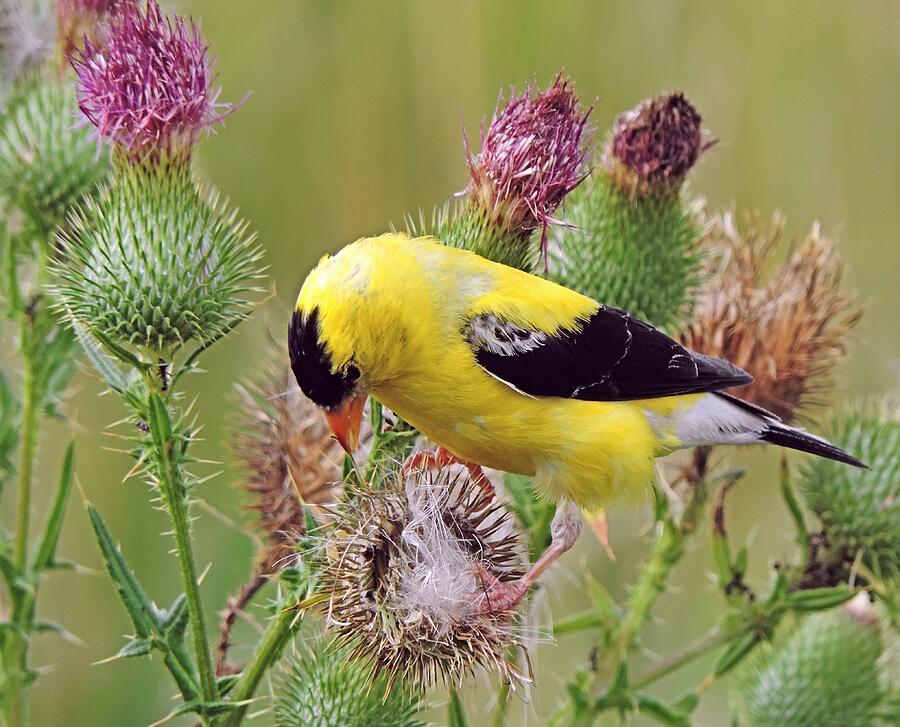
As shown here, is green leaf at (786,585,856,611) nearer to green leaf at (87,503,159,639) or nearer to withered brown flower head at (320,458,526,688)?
withered brown flower head at (320,458,526,688)

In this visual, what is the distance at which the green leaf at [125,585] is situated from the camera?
2.18 meters

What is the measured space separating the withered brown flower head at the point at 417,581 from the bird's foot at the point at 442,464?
95mm

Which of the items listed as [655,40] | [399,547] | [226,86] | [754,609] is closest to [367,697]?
[399,547]

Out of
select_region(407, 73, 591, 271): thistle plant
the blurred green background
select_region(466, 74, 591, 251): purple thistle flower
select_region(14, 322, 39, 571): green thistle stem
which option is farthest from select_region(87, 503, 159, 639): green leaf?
the blurred green background

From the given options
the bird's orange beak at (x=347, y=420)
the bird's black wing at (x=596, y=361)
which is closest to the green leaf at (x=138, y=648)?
the bird's orange beak at (x=347, y=420)

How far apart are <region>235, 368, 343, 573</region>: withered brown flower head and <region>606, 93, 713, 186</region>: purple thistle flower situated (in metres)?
1.23

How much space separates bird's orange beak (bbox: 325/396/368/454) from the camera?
91.0 inches

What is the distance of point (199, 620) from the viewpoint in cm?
215

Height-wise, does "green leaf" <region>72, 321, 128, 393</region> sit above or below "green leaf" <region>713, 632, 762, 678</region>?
above

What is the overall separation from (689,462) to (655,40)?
7.73 ft

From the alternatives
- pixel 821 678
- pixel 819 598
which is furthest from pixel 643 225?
pixel 821 678

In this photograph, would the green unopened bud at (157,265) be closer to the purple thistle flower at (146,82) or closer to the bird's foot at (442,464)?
the purple thistle flower at (146,82)

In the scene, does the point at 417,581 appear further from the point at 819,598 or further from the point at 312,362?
the point at 819,598

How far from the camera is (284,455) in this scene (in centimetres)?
289
